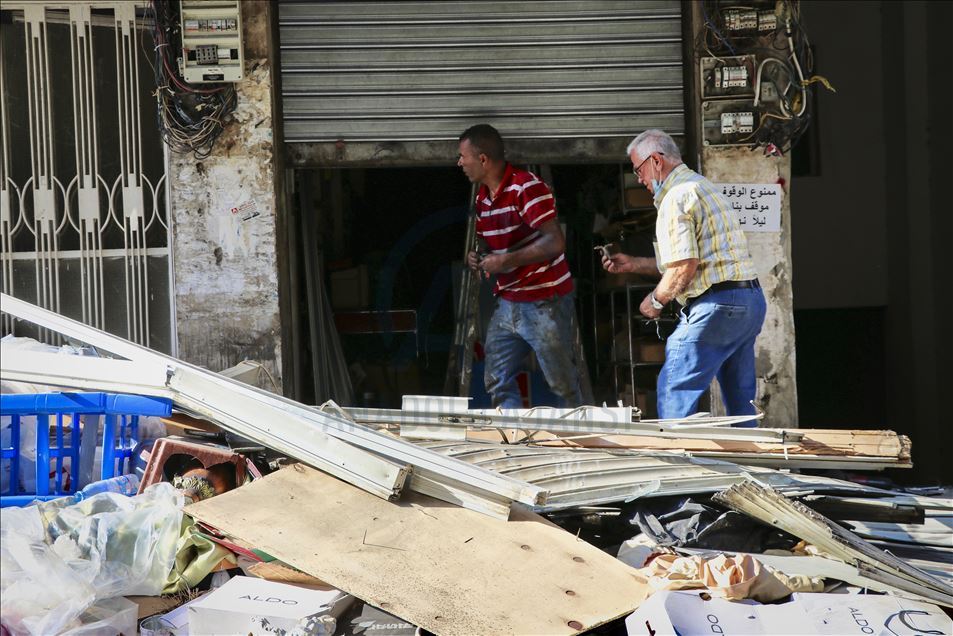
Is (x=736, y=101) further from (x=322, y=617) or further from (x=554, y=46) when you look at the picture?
(x=322, y=617)

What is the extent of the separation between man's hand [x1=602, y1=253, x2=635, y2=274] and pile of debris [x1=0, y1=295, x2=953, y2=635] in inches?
40.5

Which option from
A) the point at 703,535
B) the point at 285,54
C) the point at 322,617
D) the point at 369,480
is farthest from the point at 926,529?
the point at 285,54

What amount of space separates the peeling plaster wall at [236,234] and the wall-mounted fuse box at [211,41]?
9 cm

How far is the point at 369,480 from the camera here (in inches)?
134

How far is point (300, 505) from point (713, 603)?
1.43m

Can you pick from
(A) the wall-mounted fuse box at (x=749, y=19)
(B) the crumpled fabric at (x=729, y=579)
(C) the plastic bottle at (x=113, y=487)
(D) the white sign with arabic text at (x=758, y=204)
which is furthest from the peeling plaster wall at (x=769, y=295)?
(C) the plastic bottle at (x=113, y=487)

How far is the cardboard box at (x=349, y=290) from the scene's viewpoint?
7898 millimetres

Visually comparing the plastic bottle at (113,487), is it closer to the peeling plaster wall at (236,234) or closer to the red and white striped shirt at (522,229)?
the peeling plaster wall at (236,234)

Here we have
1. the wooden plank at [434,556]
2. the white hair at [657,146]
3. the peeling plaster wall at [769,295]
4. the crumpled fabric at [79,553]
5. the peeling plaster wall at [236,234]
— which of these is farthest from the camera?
the peeling plaster wall at [769,295]

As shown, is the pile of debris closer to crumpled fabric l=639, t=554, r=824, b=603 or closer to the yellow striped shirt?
crumpled fabric l=639, t=554, r=824, b=603

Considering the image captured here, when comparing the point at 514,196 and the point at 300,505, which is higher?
the point at 514,196

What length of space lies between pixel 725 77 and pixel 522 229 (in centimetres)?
151

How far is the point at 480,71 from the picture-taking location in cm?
592

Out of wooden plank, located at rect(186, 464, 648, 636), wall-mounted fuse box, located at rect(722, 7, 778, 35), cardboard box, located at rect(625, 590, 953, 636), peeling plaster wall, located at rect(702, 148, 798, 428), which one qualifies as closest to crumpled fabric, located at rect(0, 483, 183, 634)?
wooden plank, located at rect(186, 464, 648, 636)
